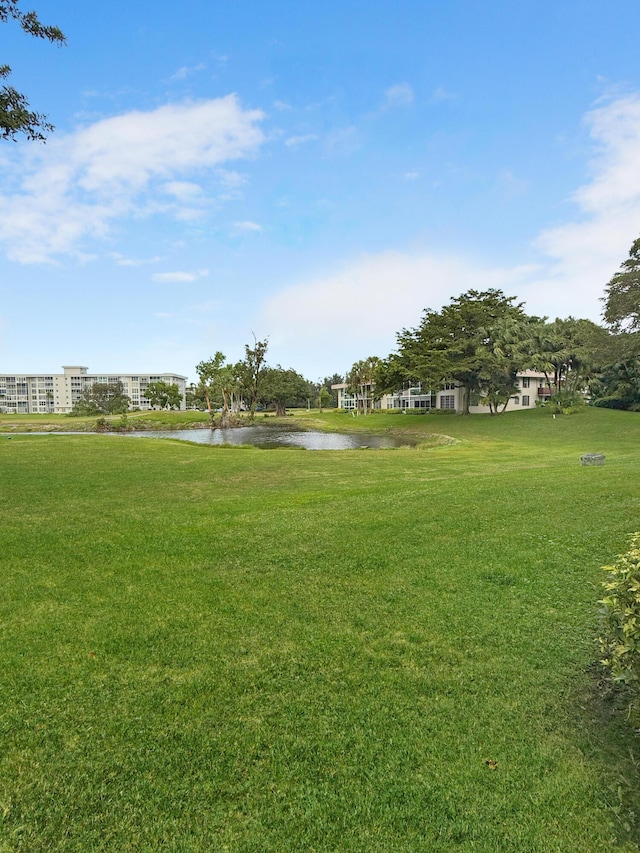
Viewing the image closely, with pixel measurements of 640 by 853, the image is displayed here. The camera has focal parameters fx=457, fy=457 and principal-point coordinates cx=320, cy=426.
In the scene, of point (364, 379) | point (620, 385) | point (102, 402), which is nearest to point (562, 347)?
point (620, 385)

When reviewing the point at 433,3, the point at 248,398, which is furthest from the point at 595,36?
the point at 248,398

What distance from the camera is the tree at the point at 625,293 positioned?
26.5 meters

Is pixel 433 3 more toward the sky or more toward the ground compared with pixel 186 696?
more toward the sky

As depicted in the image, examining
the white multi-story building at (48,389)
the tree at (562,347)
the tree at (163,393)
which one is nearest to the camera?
the tree at (562,347)

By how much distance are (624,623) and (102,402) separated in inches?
3844

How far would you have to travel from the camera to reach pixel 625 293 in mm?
26969

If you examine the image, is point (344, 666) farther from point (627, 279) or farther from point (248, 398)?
point (248, 398)

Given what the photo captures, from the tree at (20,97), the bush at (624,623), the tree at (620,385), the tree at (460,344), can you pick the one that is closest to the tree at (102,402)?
the tree at (460,344)

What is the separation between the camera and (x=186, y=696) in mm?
3318

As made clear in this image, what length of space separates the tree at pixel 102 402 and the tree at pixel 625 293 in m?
78.8

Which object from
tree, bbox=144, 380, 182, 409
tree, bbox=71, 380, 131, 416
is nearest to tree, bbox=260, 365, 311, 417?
tree, bbox=144, 380, 182, 409

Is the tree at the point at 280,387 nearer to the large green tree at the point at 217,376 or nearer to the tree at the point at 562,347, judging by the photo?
the large green tree at the point at 217,376

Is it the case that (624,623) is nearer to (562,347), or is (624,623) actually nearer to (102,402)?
(562,347)

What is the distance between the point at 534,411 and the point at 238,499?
39.0 metres
